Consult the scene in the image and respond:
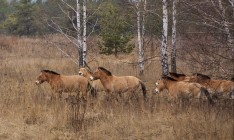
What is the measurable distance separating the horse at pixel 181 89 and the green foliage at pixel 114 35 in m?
13.2

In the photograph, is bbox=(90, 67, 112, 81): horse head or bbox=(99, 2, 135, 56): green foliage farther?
bbox=(99, 2, 135, 56): green foliage

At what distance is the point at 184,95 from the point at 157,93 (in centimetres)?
121

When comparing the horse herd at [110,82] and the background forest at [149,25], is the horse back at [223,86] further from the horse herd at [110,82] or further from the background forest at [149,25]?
the background forest at [149,25]

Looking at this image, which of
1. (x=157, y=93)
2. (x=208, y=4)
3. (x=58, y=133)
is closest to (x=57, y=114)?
(x=58, y=133)

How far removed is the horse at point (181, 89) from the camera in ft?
34.7

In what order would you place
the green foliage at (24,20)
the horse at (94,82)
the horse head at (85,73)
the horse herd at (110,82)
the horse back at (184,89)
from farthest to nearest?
1. the green foliage at (24,20)
2. the horse head at (85,73)
3. the horse at (94,82)
4. the horse herd at (110,82)
5. the horse back at (184,89)

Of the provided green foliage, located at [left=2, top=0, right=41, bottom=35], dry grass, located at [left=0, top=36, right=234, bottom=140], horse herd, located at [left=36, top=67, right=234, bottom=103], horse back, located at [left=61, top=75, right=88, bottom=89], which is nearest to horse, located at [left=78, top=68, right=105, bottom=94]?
horse herd, located at [left=36, top=67, right=234, bottom=103]

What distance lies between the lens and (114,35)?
25.0 m

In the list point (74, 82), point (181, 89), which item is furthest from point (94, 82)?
point (181, 89)

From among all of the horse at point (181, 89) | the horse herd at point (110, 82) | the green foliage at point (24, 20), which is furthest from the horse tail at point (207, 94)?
the green foliage at point (24, 20)

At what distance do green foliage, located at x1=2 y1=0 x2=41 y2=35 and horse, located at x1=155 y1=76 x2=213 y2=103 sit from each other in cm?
3961

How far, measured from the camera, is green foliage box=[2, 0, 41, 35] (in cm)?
4876

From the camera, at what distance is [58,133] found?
27.5 ft

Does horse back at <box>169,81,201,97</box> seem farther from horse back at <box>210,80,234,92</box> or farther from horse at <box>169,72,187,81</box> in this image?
horse at <box>169,72,187,81</box>
